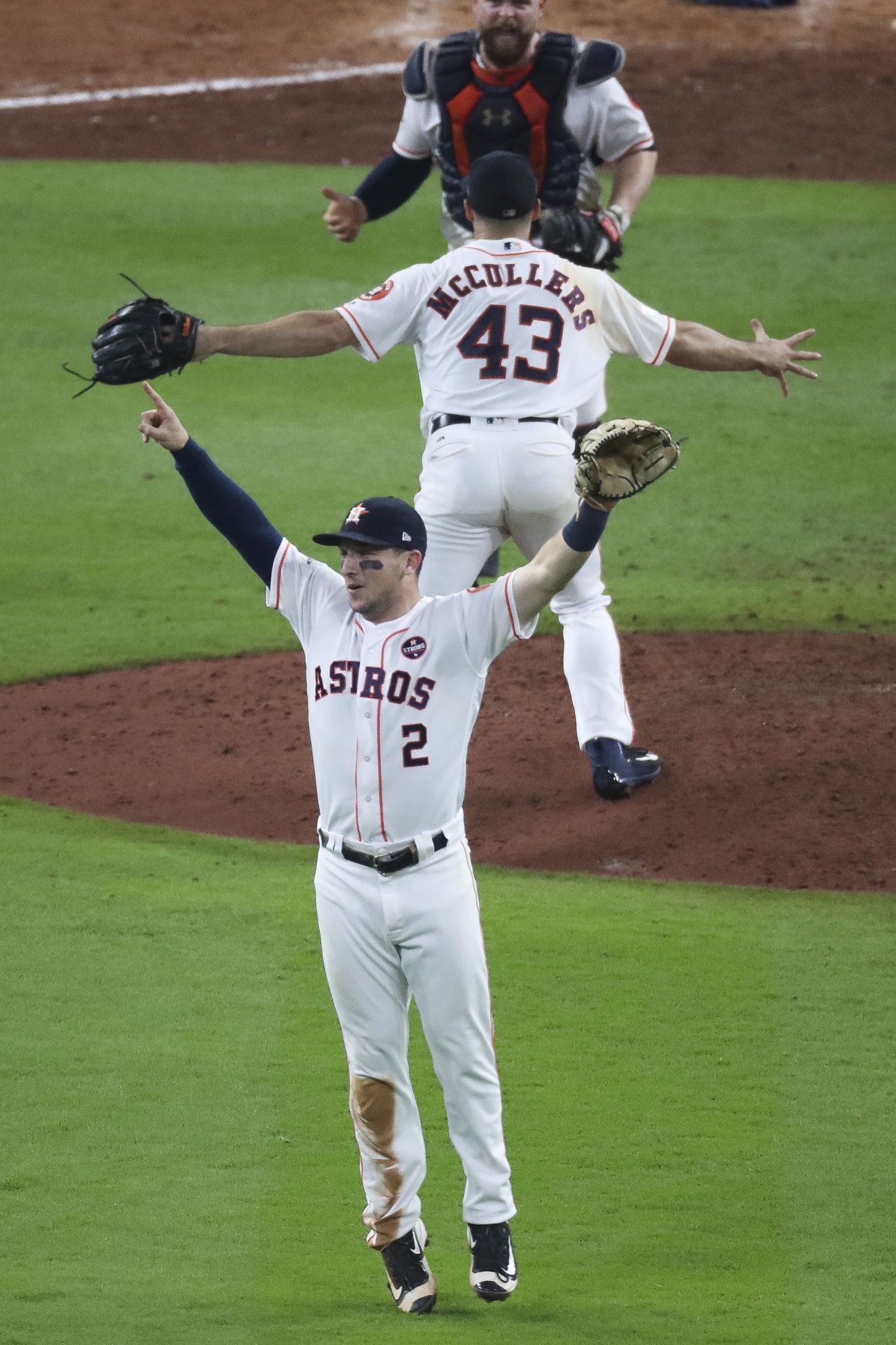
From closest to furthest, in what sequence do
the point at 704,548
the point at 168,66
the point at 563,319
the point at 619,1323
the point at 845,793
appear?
the point at 619,1323
the point at 563,319
the point at 845,793
the point at 704,548
the point at 168,66

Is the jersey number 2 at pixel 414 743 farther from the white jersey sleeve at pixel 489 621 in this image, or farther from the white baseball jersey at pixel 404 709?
the white jersey sleeve at pixel 489 621

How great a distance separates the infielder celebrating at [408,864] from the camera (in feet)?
13.8

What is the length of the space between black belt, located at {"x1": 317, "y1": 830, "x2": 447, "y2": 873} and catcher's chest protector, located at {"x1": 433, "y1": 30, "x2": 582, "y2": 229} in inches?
152

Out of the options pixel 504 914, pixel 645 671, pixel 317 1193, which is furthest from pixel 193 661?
pixel 317 1193

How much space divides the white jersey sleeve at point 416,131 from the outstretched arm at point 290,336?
177cm

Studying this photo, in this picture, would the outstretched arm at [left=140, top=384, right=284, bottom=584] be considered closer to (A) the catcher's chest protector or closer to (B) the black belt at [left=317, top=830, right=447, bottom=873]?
(B) the black belt at [left=317, top=830, right=447, bottom=873]

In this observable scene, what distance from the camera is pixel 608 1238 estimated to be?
178 inches

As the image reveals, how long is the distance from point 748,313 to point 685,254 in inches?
53.4

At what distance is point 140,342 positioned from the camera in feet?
18.6

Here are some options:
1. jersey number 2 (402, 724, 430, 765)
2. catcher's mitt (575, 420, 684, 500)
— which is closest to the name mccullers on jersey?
Answer: catcher's mitt (575, 420, 684, 500)

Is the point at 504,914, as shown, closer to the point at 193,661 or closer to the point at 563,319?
the point at 563,319

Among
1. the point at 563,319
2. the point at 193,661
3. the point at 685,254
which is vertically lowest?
the point at 193,661

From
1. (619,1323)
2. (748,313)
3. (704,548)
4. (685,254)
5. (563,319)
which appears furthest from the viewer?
(685,254)

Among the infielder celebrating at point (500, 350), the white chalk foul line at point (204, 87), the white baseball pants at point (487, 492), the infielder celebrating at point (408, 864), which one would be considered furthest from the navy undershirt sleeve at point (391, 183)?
the white chalk foul line at point (204, 87)
